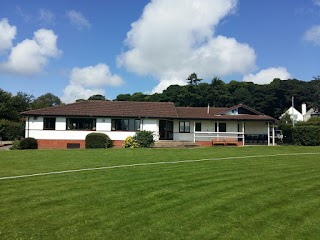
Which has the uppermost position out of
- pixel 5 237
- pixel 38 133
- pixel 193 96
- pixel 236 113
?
pixel 193 96

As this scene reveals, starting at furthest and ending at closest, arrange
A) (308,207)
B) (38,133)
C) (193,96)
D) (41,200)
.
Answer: (193,96)
(38,133)
(41,200)
(308,207)

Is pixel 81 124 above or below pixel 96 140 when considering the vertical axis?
above

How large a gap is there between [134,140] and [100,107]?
7.38 metres

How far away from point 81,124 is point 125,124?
4368mm

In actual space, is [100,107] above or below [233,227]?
above

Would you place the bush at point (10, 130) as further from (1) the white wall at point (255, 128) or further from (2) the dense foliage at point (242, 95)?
(2) the dense foliage at point (242, 95)

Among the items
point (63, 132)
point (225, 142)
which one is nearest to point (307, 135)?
point (225, 142)

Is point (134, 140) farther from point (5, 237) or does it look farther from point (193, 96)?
point (193, 96)

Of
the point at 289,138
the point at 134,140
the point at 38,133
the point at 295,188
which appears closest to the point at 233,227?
the point at 295,188

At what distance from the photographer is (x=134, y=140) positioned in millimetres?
29219

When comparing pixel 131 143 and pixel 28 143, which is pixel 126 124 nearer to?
pixel 131 143

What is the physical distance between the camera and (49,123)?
32125 mm

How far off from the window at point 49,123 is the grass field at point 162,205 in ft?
64.8

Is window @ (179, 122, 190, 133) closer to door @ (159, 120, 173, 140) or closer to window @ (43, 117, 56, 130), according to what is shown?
door @ (159, 120, 173, 140)
